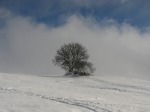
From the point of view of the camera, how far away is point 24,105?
73.0 feet

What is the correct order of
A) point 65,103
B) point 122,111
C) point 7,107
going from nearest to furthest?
point 7,107, point 122,111, point 65,103

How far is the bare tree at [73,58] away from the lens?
59.4m

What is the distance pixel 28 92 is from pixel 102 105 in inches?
297

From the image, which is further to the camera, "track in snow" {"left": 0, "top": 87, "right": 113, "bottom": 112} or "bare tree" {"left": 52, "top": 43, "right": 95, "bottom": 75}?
"bare tree" {"left": 52, "top": 43, "right": 95, "bottom": 75}

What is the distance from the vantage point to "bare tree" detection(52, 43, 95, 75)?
5938 centimetres

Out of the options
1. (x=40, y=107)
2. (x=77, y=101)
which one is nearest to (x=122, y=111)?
(x=77, y=101)

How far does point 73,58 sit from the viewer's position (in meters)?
60.2

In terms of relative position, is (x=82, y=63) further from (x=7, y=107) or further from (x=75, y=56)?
(x=7, y=107)

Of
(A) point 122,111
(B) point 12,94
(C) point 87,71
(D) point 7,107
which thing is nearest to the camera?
(D) point 7,107

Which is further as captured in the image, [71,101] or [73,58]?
[73,58]

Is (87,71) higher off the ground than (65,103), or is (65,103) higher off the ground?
(87,71)

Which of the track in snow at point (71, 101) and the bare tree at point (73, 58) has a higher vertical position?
the bare tree at point (73, 58)

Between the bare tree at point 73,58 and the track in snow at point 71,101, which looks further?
the bare tree at point 73,58

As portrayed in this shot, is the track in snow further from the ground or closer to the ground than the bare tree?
closer to the ground
